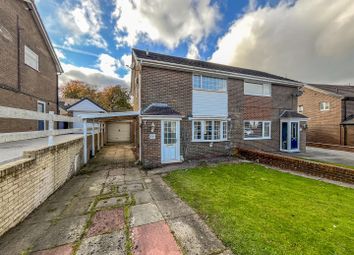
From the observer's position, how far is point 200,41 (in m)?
15.0

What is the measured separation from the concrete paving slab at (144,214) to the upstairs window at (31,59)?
1192cm

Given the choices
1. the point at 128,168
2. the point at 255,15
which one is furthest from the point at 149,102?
the point at 255,15

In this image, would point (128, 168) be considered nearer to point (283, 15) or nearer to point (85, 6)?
point (85, 6)

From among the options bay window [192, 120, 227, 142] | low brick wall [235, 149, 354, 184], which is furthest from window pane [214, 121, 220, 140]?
low brick wall [235, 149, 354, 184]

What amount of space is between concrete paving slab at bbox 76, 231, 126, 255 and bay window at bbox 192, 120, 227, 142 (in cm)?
776

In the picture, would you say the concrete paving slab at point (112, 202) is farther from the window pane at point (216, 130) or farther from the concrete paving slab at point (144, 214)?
the window pane at point (216, 130)

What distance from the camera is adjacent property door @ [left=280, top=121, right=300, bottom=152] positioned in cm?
1349

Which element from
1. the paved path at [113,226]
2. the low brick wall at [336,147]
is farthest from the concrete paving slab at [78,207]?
the low brick wall at [336,147]

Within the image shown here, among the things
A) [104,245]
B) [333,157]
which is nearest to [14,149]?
[104,245]

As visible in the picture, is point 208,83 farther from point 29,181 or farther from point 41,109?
point 41,109

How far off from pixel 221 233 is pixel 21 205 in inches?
176

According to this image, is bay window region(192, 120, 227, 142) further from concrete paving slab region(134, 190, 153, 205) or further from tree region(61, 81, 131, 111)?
tree region(61, 81, 131, 111)

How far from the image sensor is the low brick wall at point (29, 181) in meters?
3.31

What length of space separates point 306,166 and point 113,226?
346 inches
